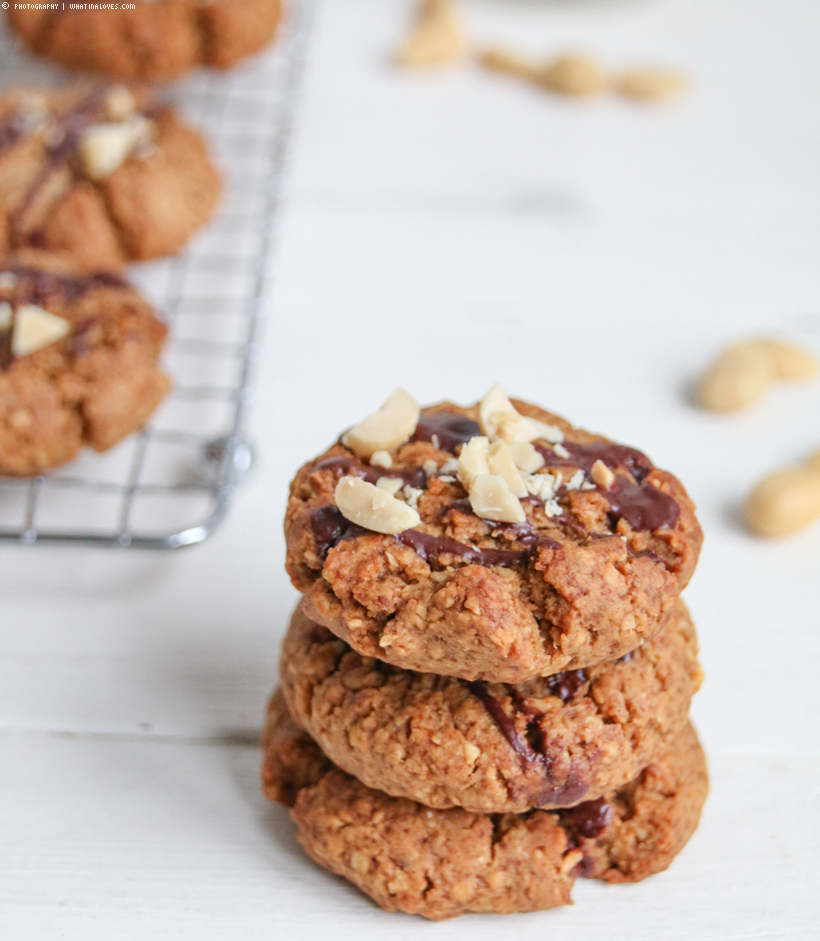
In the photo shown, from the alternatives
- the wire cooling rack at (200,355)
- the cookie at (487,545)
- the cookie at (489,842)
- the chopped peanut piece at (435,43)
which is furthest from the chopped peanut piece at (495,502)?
the chopped peanut piece at (435,43)

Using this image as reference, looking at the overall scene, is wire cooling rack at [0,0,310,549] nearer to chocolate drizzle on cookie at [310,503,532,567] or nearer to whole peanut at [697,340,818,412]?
chocolate drizzle on cookie at [310,503,532,567]

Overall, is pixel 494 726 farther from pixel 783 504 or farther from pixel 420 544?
pixel 783 504

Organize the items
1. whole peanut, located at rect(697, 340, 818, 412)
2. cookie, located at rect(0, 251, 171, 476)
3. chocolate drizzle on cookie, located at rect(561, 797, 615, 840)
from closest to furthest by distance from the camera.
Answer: chocolate drizzle on cookie, located at rect(561, 797, 615, 840), cookie, located at rect(0, 251, 171, 476), whole peanut, located at rect(697, 340, 818, 412)

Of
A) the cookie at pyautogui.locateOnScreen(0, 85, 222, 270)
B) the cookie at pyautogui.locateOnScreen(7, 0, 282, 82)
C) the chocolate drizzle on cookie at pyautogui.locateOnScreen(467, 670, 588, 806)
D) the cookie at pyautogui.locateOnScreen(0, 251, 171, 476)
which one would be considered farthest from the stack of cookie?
the cookie at pyautogui.locateOnScreen(7, 0, 282, 82)

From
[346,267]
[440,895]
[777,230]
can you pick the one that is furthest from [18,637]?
[777,230]

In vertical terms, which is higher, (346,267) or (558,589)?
(558,589)

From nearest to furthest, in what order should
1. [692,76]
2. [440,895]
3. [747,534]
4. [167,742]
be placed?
[440,895] → [167,742] → [747,534] → [692,76]

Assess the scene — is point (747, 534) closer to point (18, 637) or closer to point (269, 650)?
point (269, 650)

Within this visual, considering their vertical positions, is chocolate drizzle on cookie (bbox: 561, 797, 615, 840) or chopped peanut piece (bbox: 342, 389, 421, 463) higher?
chopped peanut piece (bbox: 342, 389, 421, 463)
